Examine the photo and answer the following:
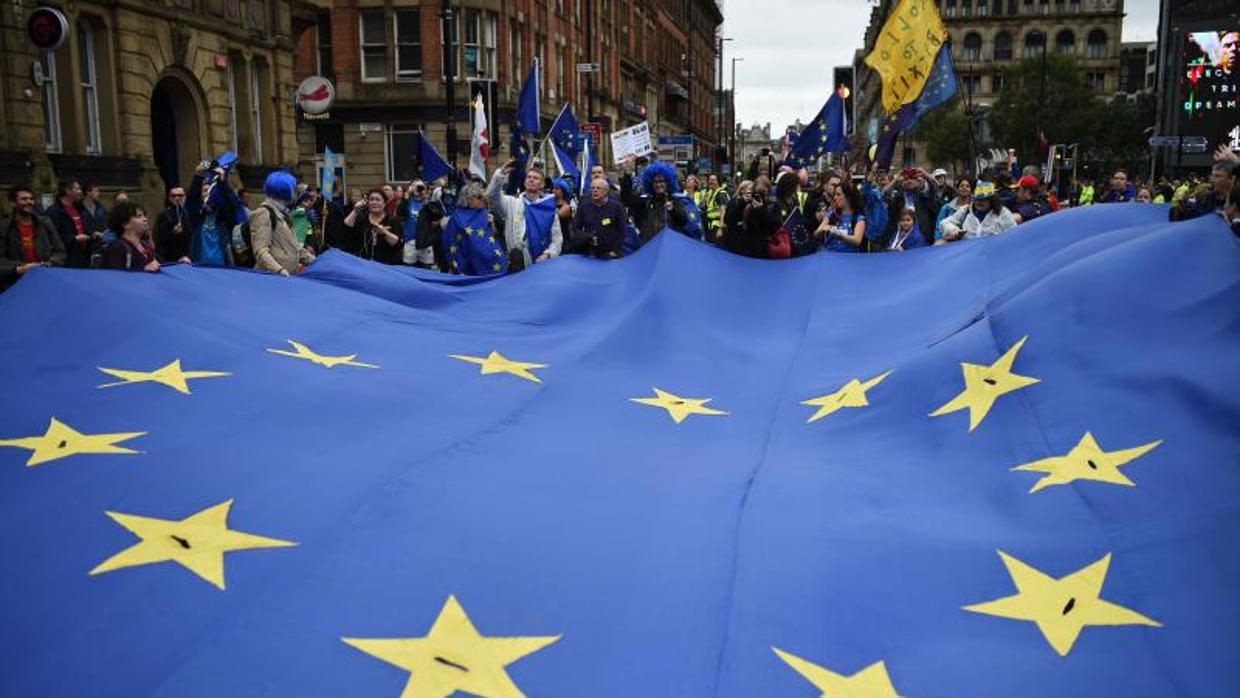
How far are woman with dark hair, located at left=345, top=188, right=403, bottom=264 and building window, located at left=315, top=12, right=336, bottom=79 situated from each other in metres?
31.4

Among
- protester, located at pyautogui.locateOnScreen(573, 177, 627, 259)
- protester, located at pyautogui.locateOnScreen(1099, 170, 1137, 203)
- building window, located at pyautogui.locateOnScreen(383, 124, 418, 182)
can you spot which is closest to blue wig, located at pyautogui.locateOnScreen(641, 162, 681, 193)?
protester, located at pyautogui.locateOnScreen(573, 177, 627, 259)

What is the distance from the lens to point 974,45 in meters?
122

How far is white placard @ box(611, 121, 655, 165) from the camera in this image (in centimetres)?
1875

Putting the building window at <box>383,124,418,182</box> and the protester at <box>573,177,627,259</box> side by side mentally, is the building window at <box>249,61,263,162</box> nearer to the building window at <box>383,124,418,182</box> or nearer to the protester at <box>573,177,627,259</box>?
the building window at <box>383,124,418,182</box>

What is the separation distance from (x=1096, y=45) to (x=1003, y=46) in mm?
9534

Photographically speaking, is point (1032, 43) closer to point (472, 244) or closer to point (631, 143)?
point (631, 143)

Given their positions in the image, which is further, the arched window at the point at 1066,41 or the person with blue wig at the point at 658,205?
the arched window at the point at 1066,41

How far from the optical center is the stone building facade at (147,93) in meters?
18.9

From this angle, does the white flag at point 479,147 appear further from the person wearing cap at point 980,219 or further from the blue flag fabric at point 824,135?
the person wearing cap at point 980,219

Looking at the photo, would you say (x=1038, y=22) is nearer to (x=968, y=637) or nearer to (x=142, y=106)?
(x=142, y=106)

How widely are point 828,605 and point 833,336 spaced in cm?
333

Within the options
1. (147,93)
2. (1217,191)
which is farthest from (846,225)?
(147,93)

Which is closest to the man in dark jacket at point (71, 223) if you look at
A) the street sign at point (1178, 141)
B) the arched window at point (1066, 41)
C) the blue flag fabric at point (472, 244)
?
the blue flag fabric at point (472, 244)

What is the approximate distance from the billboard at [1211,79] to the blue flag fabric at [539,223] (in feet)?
93.0
